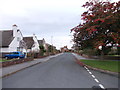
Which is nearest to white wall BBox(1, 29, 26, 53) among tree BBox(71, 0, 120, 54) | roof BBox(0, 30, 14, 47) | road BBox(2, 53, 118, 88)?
roof BBox(0, 30, 14, 47)

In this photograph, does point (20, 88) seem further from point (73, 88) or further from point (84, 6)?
point (84, 6)

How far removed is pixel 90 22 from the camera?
44.2 feet

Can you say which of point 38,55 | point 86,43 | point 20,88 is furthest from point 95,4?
point 38,55

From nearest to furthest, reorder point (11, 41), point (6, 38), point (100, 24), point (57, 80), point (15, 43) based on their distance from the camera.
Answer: point (57, 80)
point (100, 24)
point (11, 41)
point (6, 38)
point (15, 43)

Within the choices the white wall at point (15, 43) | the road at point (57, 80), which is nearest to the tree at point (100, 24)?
the road at point (57, 80)

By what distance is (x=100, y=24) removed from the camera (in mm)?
12430

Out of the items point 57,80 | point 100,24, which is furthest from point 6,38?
point 57,80

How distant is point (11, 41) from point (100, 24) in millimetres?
21834

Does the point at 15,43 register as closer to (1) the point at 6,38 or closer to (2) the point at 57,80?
(1) the point at 6,38

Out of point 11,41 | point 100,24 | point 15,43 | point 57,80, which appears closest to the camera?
point 57,80

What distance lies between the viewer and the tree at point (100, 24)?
1206 centimetres

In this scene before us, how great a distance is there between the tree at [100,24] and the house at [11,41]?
18.3 metres

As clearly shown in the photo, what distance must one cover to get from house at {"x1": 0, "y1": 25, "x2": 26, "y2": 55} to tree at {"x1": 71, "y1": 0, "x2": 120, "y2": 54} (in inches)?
721

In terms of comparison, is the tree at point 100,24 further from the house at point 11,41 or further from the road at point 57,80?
the house at point 11,41
